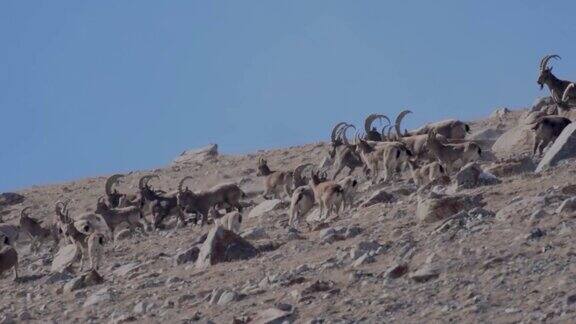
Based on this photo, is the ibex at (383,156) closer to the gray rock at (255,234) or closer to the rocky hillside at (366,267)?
the rocky hillside at (366,267)

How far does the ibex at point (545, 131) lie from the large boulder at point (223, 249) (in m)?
7.35

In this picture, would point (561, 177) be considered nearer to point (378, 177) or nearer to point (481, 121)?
point (378, 177)

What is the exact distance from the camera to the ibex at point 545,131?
22953 mm

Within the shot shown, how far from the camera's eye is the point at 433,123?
2819 centimetres

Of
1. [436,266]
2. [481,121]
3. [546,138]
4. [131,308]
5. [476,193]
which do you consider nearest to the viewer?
[436,266]

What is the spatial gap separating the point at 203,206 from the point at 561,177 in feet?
25.0

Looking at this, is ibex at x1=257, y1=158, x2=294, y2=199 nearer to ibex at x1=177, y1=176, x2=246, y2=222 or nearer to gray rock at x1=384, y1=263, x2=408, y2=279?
ibex at x1=177, y1=176, x2=246, y2=222

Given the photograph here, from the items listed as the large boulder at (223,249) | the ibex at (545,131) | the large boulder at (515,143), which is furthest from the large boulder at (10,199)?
the large boulder at (223,249)

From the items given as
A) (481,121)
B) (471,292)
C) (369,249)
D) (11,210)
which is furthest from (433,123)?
(471,292)

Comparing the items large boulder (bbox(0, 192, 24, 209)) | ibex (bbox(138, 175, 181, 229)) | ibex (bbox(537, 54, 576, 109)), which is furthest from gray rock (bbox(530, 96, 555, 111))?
large boulder (bbox(0, 192, 24, 209))

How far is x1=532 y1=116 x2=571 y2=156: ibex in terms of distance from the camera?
23.0 m

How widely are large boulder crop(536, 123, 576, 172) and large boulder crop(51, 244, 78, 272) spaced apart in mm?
6818

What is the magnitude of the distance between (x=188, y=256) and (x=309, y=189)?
3.57m

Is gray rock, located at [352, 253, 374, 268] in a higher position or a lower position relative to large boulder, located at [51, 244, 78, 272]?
lower
